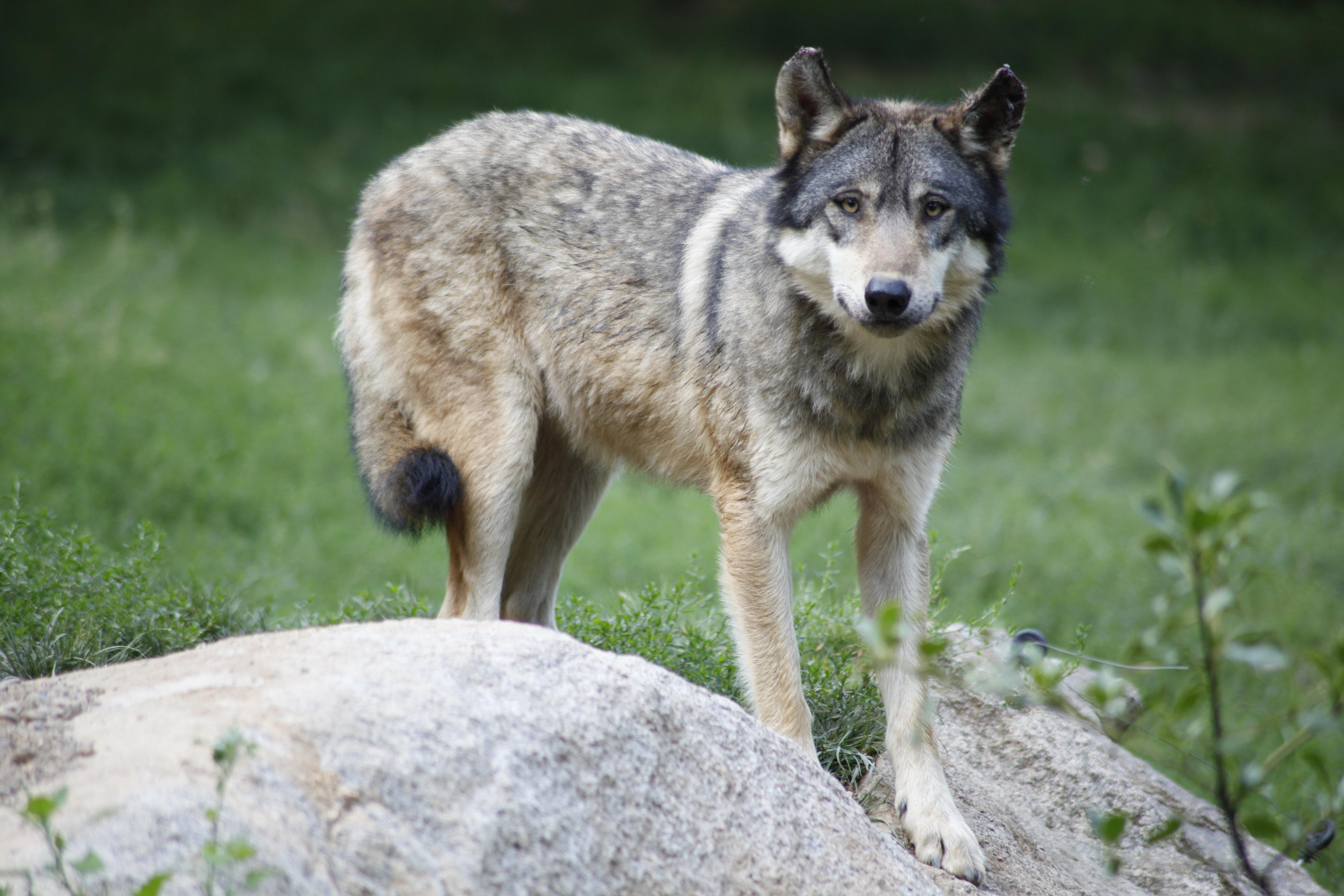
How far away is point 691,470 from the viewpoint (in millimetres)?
4535

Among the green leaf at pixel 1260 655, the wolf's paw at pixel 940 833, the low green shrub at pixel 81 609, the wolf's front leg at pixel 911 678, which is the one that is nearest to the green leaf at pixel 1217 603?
the green leaf at pixel 1260 655

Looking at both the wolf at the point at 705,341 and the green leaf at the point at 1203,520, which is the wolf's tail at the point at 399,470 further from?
the green leaf at the point at 1203,520

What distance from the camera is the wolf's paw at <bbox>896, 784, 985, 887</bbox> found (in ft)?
11.8

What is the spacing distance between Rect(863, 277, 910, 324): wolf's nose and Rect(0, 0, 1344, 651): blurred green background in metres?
1.70

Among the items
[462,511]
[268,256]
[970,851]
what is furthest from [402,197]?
[268,256]

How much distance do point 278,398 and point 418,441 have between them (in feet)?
19.3

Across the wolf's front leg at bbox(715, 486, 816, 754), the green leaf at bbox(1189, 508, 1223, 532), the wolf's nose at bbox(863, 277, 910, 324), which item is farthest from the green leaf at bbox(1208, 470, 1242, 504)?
the wolf's front leg at bbox(715, 486, 816, 754)

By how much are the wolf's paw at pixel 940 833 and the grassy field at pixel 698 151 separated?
115 centimetres

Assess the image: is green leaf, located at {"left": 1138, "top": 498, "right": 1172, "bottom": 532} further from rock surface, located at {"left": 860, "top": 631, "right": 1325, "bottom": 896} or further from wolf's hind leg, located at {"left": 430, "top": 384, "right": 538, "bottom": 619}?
wolf's hind leg, located at {"left": 430, "top": 384, "right": 538, "bottom": 619}

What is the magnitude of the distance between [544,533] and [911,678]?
1842 mm

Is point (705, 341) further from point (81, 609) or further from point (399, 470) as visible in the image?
point (81, 609)

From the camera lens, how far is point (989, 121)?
13.1ft

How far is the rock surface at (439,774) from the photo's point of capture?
2314 millimetres

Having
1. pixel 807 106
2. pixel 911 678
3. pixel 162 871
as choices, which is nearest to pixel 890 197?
pixel 807 106
